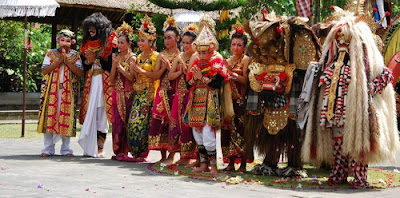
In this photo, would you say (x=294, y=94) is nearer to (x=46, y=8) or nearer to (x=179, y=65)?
(x=179, y=65)

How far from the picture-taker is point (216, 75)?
8.34 metres

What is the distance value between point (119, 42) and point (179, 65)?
119 centimetres

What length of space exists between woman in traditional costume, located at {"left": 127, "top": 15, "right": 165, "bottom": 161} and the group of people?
2 centimetres

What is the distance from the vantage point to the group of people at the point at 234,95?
7.46 m

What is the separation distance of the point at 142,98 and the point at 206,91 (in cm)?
163

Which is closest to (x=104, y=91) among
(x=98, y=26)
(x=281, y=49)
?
(x=98, y=26)

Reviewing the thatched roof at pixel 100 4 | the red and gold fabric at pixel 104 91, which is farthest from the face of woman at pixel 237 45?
the thatched roof at pixel 100 4

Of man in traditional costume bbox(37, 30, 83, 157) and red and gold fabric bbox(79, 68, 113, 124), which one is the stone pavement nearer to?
man in traditional costume bbox(37, 30, 83, 157)

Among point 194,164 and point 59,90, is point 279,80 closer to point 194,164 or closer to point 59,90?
point 194,164

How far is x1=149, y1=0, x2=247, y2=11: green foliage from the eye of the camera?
19422mm

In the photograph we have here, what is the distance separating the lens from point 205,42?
8328 mm

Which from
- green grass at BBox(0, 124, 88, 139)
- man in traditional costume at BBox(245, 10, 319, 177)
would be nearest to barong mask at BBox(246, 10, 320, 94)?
man in traditional costume at BBox(245, 10, 319, 177)

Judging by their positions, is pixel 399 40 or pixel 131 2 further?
pixel 131 2

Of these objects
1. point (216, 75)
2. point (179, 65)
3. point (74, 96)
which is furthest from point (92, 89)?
point (216, 75)
